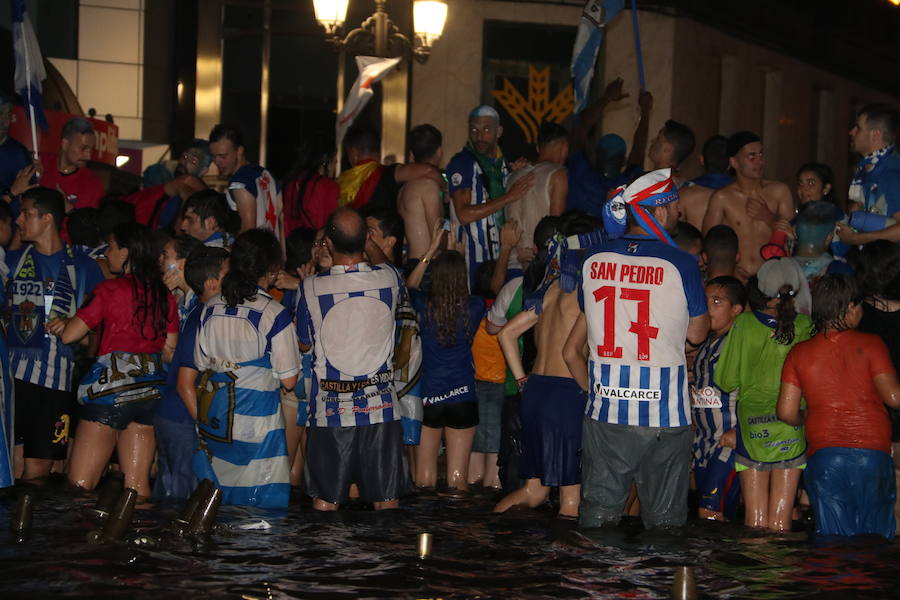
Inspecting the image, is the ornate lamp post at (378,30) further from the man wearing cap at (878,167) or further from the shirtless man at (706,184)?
the man wearing cap at (878,167)

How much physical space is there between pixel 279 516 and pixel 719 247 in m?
3.54

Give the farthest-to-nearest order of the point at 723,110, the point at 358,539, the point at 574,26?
the point at 723,110, the point at 574,26, the point at 358,539

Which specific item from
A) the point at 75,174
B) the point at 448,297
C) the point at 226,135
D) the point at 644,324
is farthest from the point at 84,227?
the point at 644,324

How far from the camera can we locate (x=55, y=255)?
8719mm

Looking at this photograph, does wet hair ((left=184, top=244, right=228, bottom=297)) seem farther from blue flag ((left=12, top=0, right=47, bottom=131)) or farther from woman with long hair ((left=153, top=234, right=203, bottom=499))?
blue flag ((left=12, top=0, right=47, bottom=131))

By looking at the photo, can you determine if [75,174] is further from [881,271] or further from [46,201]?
[881,271]

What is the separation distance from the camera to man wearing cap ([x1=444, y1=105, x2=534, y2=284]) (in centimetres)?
1003

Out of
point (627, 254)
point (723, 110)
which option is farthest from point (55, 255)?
point (723, 110)

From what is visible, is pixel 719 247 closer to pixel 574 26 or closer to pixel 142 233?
pixel 142 233

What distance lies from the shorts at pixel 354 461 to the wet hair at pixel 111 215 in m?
2.92

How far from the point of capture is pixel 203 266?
298 inches

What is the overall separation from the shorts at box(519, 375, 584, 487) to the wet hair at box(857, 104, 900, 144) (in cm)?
313

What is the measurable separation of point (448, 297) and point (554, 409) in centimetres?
183

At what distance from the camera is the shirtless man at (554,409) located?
741cm
